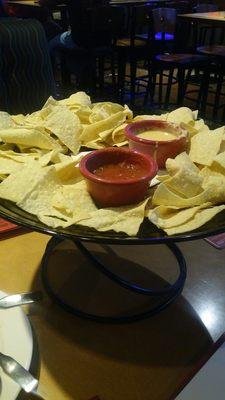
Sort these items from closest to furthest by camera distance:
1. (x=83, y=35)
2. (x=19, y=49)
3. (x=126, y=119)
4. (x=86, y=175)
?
(x=86, y=175), (x=126, y=119), (x=19, y=49), (x=83, y=35)

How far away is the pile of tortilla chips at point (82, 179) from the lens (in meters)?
0.70

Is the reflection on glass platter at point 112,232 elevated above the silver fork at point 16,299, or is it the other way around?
the reflection on glass platter at point 112,232

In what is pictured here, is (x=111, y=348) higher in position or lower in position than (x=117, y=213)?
lower

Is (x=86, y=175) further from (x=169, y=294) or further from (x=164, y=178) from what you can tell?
(x=169, y=294)

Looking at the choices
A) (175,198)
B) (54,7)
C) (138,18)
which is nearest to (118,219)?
(175,198)

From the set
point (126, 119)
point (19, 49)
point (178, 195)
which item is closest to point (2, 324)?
point (178, 195)

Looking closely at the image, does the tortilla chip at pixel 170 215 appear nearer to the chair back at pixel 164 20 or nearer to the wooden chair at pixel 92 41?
the wooden chair at pixel 92 41

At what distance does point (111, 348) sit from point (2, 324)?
214 mm

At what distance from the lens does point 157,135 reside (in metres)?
1.08

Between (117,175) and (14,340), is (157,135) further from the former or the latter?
(14,340)

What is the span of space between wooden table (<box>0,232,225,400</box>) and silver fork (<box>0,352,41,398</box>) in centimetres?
8

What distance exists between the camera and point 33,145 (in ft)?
3.25

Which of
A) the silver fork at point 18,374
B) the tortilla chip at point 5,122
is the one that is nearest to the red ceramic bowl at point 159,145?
the tortilla chip at point 5,122

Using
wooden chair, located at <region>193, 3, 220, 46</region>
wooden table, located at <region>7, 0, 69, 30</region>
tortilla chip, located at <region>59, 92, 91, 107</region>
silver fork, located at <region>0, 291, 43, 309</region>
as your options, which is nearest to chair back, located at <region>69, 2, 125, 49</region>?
wooden table, located at <region>7, 0, 69, 30</region>
